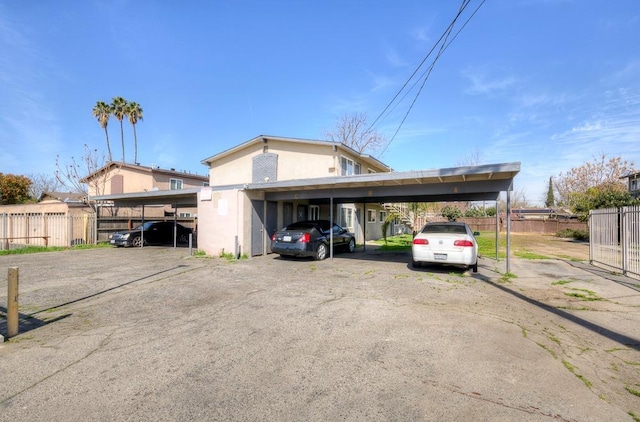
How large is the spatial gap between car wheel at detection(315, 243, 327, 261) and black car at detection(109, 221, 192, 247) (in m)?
8.51

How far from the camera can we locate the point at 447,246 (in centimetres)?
929

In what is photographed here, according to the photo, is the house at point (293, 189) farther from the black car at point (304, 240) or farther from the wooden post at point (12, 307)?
the wooden post at point (12, 307)

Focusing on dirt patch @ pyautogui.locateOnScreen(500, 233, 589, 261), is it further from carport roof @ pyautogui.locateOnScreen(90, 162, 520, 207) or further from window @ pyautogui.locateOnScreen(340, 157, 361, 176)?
window @ pyautogui.locateOnScreen(340, 157, 361, 176)

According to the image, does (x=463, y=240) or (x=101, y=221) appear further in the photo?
(x=101, y=221)

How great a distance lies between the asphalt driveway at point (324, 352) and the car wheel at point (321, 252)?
4309 mm

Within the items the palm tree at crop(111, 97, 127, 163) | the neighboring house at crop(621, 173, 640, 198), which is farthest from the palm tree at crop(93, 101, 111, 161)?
the neighboring house at crop(621, 173, 640, 198)

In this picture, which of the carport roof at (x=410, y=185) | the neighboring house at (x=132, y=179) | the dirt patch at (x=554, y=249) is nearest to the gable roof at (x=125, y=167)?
the neighboring house at (x=132, y=179)

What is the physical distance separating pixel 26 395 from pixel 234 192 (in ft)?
34.0

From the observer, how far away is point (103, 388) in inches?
124

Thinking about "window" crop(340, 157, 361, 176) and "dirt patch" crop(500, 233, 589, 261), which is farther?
"window" crop(340, 157, 361, 176)

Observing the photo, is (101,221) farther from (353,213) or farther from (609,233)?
(609,233)

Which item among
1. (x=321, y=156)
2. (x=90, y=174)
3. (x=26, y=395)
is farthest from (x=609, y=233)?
(x=90, y=174)

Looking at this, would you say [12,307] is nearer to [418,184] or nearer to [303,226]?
[303,226]

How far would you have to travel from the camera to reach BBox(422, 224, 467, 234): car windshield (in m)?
9.69
